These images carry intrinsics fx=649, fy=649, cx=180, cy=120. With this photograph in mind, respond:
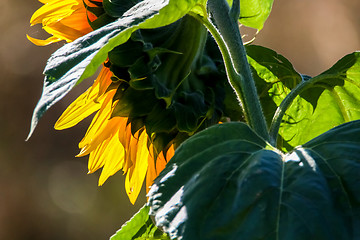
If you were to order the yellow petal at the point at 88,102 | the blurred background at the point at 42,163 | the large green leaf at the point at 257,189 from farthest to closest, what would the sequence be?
the blurred background at the point at 42,163
the yellow petal at the point at 88,102
the large green leaf at the point at 257,189

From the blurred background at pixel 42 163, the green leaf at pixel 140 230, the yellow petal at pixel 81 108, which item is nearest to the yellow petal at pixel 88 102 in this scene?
the yellow petal at pixel 81 108

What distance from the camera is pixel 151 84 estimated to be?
21.3 inches

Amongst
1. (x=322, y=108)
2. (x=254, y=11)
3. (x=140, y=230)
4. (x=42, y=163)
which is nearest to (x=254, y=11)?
(x=254, y=11)

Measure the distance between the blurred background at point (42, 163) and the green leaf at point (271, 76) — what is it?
9.91ft

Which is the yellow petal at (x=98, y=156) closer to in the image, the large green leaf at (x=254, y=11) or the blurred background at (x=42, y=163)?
the large green leaf at (x=254, y=11)

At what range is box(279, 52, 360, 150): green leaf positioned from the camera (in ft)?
2.06

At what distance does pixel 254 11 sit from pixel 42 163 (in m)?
3.35

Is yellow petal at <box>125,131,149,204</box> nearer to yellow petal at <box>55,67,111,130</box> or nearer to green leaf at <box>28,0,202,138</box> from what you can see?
yellow petal at <box>55,67,111,130</box>

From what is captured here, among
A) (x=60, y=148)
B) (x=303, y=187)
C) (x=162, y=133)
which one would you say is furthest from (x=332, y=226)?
(x=60, y=148)

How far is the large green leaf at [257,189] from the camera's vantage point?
0.35 metres

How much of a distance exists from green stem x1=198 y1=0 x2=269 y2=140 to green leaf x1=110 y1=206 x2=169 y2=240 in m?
0.15

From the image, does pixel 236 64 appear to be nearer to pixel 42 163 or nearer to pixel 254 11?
pixel 254 11

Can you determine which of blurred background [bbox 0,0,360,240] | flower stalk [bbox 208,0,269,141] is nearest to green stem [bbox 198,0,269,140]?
flower stalk [bbox 208,0,269,141]

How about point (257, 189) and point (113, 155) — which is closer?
point (257, 189)
